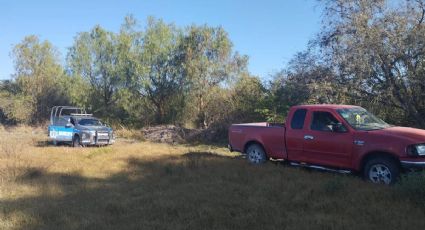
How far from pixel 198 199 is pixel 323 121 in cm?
414

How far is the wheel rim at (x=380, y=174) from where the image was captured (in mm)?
9092

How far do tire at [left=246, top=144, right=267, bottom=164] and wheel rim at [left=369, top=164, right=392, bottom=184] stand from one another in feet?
11.0

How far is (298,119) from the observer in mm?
11188

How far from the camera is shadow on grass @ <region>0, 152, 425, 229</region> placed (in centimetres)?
659

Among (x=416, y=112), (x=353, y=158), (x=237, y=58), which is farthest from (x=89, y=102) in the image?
(x=353, y=158)

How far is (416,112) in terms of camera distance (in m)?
16.4

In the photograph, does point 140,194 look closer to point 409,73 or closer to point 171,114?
point 409,73

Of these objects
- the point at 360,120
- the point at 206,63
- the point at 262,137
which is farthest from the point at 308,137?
the point at 206,63

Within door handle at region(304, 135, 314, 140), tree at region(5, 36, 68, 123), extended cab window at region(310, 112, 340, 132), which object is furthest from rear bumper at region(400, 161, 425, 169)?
tree at region(5, 36, 68, 123)

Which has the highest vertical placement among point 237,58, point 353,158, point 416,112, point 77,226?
point 237,58

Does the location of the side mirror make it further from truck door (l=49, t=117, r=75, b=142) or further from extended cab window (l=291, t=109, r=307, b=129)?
truck door (l=49, t=117, r=75, b=142)

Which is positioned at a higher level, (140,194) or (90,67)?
(90,67)

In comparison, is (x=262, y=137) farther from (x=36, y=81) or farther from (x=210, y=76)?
(x=36, y=81)

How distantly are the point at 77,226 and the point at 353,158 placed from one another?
6.02m
